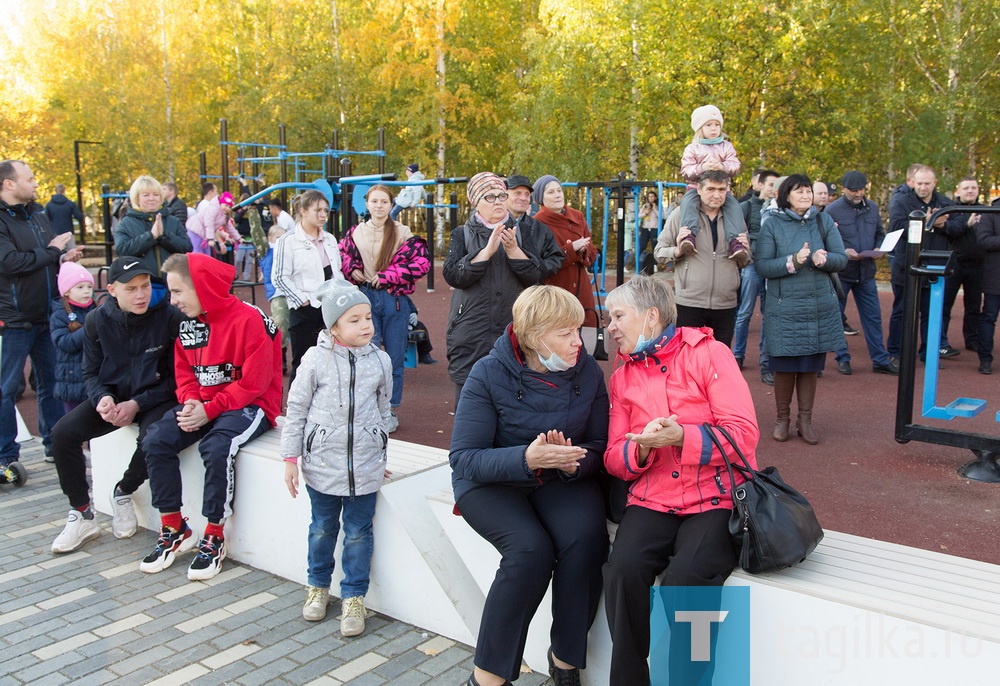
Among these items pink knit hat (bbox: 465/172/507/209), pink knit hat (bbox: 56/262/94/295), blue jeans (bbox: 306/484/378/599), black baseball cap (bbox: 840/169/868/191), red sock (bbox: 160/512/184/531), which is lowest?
red sock (bbox: 160/512/184/531)

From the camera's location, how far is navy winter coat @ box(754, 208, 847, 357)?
593 cm

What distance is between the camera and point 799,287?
598cm

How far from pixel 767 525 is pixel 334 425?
73.5 inches

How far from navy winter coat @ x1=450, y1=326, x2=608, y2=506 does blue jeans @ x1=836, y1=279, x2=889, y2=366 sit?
589 centimetres

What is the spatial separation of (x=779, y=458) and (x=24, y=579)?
4523 mm

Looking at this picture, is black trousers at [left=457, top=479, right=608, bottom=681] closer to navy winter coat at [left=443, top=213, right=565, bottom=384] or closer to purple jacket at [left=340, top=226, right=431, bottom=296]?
navy winter coat at [left=443, top=213, right=565, bottom=384]

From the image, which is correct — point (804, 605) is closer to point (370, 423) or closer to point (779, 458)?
point (370, 423)

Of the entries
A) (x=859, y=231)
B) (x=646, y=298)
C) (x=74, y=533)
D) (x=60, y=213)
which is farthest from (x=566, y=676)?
(x=60, y=213)

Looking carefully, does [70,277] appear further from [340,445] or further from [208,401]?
[340,445]

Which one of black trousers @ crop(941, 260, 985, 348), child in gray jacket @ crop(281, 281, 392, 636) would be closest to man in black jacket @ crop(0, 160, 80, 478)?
child in gray jacket @ crop(281, 281, 392, 636)

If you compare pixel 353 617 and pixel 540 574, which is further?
pixel 353 617

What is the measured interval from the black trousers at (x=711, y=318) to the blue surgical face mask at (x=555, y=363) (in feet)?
9.42

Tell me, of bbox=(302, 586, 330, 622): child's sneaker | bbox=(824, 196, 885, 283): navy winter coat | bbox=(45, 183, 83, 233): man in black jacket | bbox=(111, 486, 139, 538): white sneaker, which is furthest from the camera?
bbox=(45, 183, 83, 233): man in black jacket

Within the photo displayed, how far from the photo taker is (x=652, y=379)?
3174mm
